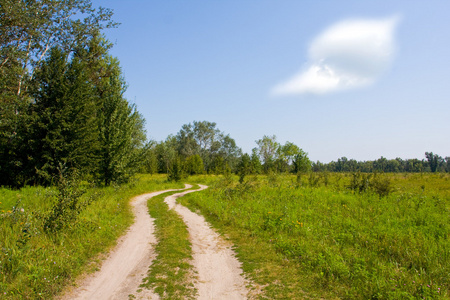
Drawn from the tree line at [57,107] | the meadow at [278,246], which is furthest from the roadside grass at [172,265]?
the tree line at [57,107]

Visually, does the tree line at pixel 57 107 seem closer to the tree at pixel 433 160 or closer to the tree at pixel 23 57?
the tree at pixel 23 57

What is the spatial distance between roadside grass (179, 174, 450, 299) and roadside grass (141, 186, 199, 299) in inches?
65.0

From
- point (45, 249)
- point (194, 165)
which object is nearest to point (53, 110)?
point (45, 249)

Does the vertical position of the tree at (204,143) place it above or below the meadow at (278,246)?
above

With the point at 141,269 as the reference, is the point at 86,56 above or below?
above

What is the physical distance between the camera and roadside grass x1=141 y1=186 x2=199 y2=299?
5312 millimetres

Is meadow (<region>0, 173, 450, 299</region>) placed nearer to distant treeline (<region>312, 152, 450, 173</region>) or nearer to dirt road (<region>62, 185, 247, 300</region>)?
dirt road (<region>62, 185, 247, 300</region>)

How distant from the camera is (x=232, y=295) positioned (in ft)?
17.3

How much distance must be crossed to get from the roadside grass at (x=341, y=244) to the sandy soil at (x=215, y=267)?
378 mm

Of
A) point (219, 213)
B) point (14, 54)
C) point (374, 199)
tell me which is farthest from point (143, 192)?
point (374, 199)

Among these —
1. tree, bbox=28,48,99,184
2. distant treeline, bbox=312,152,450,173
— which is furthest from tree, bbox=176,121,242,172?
tree, bbox=28,48,99,184

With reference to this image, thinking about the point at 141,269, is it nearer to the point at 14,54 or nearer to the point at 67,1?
the point at 14,54

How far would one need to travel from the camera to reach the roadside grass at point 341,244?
552cm

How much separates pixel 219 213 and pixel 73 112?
12.8 metres
